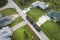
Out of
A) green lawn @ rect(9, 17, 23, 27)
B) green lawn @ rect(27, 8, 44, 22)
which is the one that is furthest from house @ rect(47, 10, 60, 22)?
green lawn @ rect(9, 17, 23, 27)

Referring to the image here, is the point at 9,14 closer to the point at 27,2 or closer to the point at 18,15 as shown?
the point at 18,15

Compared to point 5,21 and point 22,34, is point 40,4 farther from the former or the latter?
point 22,34

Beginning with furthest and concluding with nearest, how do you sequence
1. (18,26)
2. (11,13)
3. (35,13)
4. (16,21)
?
(11,13)
(35,13)
(16,21)
(18,26)

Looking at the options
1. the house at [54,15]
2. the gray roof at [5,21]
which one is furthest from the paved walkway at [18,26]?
the house at [54,15]

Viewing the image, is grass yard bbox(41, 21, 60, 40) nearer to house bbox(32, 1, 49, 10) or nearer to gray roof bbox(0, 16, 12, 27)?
house bbox(32, 1, 49, 10)

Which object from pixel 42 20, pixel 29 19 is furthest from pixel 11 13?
pixel 42 20

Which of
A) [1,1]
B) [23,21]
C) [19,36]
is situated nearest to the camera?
[19,36]

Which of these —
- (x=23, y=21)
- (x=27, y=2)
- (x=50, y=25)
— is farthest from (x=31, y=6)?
(x=50, y=25)
